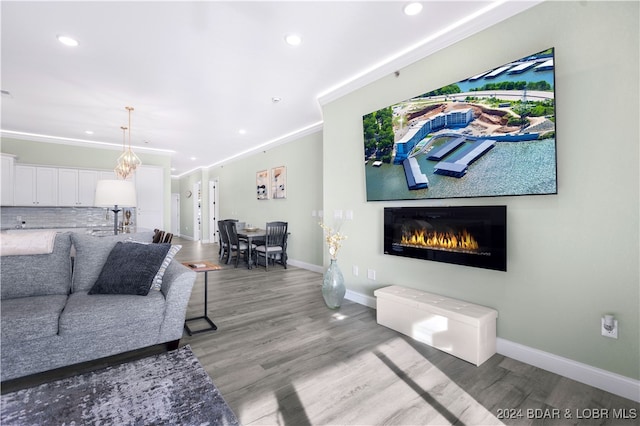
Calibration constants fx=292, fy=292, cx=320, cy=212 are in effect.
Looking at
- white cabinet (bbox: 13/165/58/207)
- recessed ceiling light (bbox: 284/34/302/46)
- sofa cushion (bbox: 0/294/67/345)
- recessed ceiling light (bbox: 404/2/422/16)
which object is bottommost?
sofa cushion (bbox: 0/294/67/345)

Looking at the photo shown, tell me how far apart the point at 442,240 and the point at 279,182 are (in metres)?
4.61

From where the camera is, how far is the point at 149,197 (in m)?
7.30

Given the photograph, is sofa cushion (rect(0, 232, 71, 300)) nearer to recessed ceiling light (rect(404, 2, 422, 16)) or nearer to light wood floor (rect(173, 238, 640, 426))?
light wood floor (rect(173, 238, 640, 426))

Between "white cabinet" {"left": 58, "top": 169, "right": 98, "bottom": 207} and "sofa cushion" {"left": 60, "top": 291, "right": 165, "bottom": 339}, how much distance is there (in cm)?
512

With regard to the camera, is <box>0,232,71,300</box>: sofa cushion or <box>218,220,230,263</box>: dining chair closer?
<box>0,232,71,300</box>: sofa cushion

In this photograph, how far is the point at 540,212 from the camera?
2.20 meters

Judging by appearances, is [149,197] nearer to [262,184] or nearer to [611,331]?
[262,184]

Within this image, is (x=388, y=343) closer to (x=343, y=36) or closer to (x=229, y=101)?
(x=343, y=36)

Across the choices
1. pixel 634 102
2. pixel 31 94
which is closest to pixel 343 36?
pixel 634 102

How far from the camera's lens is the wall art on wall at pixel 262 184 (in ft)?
23.7

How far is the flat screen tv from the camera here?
212 centimetres

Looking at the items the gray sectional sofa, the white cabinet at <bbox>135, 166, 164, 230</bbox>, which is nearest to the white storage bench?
the gray sectional sofa

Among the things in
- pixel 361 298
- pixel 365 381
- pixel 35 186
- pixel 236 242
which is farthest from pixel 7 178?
pixel 365 381

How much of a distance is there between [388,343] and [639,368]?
159 centimetres
